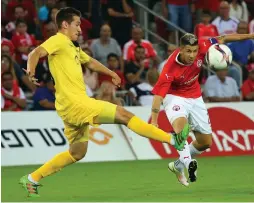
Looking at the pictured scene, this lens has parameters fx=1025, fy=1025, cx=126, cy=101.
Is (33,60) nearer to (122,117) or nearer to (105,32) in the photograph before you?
(122,117)

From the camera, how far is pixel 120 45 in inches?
942

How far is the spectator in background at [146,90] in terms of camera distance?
70.2ft

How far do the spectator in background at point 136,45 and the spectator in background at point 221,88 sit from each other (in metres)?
1.77

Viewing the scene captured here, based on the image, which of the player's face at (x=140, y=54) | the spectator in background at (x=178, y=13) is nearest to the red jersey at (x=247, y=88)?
the player's face at (x=140, y=54)

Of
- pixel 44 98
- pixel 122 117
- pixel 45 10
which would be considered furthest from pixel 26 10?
pixel 122 117

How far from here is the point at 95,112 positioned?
1259 cm

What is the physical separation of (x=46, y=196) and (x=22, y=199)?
44 centimetres

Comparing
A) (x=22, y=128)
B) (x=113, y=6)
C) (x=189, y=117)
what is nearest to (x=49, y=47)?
(x=189, y=117)

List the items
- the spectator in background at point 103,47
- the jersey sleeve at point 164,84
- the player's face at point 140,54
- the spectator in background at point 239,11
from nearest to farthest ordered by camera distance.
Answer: the jersey sleeve at point 164,84 → the spectator in background at point 103,47 → the player's face at point 140,54 → the spectator in background at point 239,11

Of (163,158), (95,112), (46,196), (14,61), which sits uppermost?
(95,112)

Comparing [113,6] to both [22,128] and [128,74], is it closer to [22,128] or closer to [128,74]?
[128,74]

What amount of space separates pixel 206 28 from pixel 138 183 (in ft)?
29.2

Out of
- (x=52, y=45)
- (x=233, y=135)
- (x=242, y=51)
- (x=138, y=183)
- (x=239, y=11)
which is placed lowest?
(x=233, y=135)

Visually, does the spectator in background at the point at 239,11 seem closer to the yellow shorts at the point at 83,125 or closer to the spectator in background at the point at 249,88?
the spectator in background at the point at 249,88
